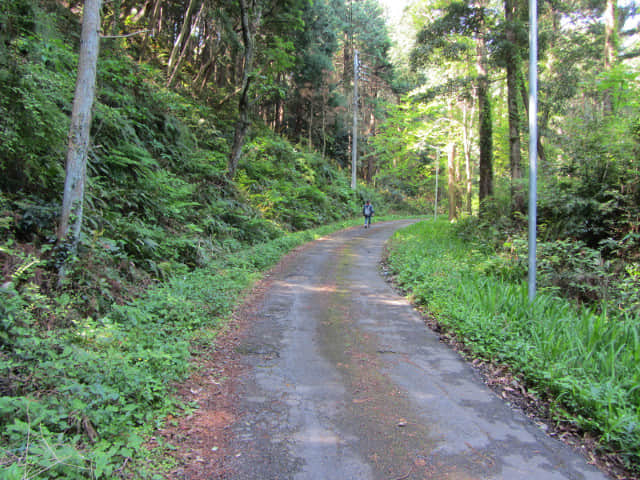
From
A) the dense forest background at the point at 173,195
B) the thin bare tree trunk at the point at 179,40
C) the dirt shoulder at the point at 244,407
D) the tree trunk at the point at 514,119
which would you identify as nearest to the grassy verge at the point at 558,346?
the dirt shoulder at the point at 244,407

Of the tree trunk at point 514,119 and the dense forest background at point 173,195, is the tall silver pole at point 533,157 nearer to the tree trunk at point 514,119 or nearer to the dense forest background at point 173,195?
the dense forest background at point 173,195

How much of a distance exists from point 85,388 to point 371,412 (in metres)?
2.77

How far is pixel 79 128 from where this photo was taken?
5754 mm

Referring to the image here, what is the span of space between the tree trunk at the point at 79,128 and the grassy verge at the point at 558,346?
6413 millimetres

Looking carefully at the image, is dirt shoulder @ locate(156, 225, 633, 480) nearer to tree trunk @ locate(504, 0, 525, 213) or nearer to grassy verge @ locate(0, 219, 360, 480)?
grassy verge @ locate(0, 219, 360, 480)

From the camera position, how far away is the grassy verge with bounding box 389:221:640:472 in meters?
3.64

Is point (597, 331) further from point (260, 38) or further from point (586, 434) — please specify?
point (260, 38)

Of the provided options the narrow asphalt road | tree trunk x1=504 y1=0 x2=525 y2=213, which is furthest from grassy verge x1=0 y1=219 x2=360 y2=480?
tree trunk x1=504 y1=0 x2=525 y2=213

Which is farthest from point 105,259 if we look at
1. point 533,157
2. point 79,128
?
point 533,157

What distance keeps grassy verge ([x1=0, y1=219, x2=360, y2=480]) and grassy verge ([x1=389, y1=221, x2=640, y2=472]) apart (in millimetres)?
4088

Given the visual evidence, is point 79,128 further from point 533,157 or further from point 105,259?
point 533,157

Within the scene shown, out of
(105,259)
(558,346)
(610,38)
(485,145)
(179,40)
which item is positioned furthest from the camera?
(179,40)

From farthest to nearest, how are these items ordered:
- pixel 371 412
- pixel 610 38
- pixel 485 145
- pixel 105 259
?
pixel 610 38 → pixel 485 145 → pixel 105 259 → pixel 371 412

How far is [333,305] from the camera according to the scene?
7.64 metres
